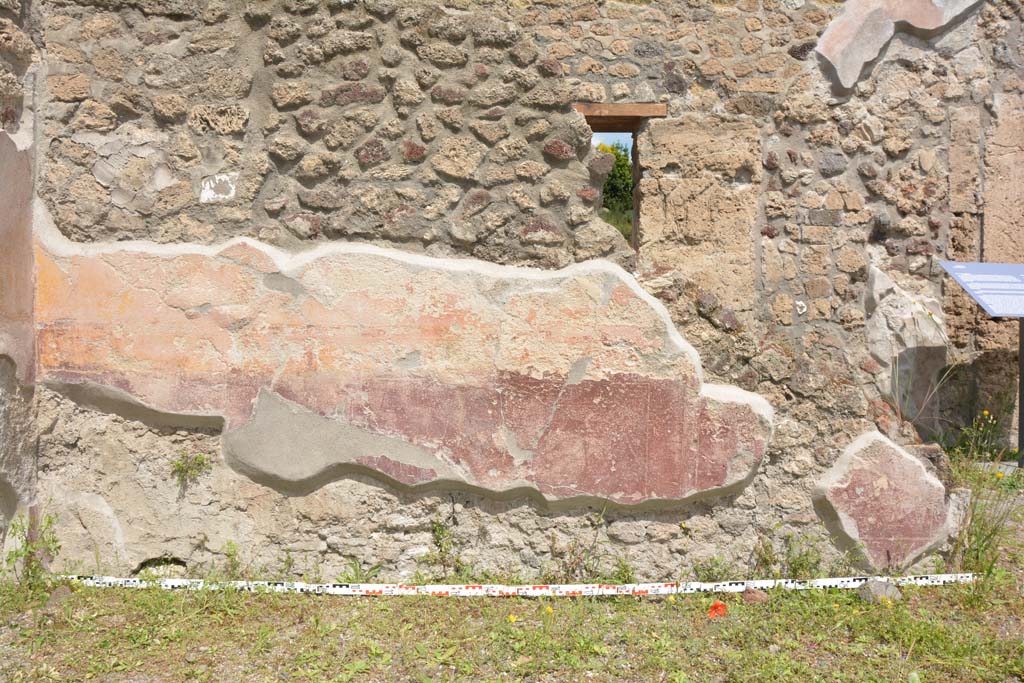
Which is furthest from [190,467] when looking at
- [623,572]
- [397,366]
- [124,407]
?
[623,572]

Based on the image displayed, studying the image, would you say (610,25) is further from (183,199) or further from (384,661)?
(384,661)

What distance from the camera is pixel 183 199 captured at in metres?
3.00

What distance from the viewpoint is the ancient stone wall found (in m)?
2.97

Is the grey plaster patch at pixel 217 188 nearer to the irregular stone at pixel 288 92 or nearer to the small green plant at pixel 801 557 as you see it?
the irregular stone at pixel 288 92

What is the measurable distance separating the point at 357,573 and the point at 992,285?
328 cm

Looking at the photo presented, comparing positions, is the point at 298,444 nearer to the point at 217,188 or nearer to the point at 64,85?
the point at 217,188

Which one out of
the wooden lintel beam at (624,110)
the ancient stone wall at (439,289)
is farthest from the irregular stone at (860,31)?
the wooden lintel beam at (624,110)

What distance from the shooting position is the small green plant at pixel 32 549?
2.84 meters

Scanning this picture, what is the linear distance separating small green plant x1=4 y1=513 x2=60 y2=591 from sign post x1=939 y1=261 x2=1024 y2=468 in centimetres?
416

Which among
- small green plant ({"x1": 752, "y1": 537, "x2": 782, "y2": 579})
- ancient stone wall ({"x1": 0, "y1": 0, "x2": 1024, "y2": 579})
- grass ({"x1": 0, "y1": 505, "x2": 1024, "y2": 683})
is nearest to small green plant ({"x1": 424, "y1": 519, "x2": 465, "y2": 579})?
ancient stone wall ({"x1": 0, "y1": 0, "x2": 1024, "y2": 579})

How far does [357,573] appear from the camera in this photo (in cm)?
304

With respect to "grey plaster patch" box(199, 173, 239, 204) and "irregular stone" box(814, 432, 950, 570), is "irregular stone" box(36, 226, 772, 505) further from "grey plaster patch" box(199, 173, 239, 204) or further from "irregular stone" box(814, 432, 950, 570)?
"irregular stone" box(814, 432, 950, 570)

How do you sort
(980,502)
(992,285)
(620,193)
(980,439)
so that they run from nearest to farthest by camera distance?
(980,502)
(992,285)
(980,439)
(620,193)

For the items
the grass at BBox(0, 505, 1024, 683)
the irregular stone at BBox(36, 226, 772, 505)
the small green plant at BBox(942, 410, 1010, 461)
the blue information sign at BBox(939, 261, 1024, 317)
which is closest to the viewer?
the grass at BBox(0, 505, 1024, 683)
